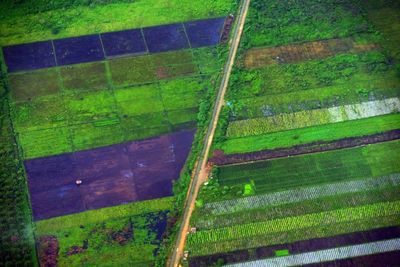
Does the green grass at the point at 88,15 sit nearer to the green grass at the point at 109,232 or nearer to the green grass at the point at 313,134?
the green grass at the point at 313,134

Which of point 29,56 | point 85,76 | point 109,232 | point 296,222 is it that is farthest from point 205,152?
point 29,56

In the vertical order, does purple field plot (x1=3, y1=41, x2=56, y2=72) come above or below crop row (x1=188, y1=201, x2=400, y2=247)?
above

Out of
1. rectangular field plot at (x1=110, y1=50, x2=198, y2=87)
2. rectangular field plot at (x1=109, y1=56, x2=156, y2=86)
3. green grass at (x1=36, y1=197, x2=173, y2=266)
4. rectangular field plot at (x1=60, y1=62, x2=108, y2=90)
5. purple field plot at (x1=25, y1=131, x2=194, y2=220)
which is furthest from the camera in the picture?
rectangular field plot at (x1=110, y1=50, x2=198, y2=87)

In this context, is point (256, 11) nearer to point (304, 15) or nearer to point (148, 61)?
point (304, 15)

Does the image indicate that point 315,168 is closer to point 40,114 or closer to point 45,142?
point 45,142

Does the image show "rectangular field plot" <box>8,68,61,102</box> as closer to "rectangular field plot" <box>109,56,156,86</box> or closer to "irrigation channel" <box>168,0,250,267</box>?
"rectangular field plot" <box>109,56,156,86</box>

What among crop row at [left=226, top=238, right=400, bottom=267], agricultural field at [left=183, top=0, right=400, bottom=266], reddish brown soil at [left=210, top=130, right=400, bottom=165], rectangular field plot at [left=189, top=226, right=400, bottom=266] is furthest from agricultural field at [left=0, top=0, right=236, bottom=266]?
crop row at [left=226, top=238, right=400, bottom=267]
